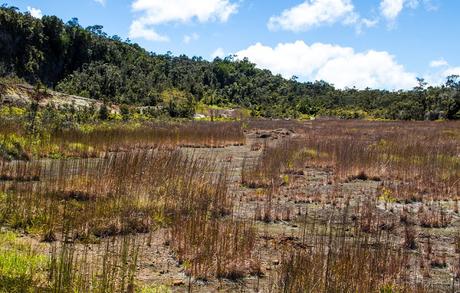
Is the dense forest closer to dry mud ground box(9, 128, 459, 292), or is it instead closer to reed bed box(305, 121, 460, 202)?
reed bed box(305, 121, 460, 202)

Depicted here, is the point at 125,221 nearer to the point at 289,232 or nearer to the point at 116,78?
the point at 289,232

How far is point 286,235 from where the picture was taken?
7.97 m

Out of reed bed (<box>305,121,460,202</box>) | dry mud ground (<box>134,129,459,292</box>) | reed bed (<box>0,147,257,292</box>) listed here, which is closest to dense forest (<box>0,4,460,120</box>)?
reed bed (<box>305,121,460,202</box>)

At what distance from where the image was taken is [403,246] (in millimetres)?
7648

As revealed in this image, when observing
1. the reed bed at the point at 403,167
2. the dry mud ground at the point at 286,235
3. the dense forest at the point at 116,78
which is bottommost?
the dry mud ground at the point at 286,235

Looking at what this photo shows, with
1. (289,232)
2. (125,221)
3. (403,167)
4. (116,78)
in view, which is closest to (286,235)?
(289,232)

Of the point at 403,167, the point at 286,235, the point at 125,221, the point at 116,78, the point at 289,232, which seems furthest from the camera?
the point at 116,78

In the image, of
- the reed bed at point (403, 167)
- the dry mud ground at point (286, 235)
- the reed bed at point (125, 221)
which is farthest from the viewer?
the reed bed at point (403, 167)

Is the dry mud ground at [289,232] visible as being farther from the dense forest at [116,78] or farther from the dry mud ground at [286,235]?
the dense forest at [116,78]

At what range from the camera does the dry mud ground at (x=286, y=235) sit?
19.2 feet

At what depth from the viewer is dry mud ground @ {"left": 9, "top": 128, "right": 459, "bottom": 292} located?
585 centimetres

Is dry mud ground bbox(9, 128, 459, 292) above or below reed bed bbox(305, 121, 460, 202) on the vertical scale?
below

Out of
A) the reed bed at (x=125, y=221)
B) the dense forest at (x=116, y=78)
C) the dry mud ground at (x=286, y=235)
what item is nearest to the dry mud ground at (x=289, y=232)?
the dry mud ground at (x=286, y=235)

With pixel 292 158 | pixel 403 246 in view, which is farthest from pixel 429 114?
pixel 403 246
